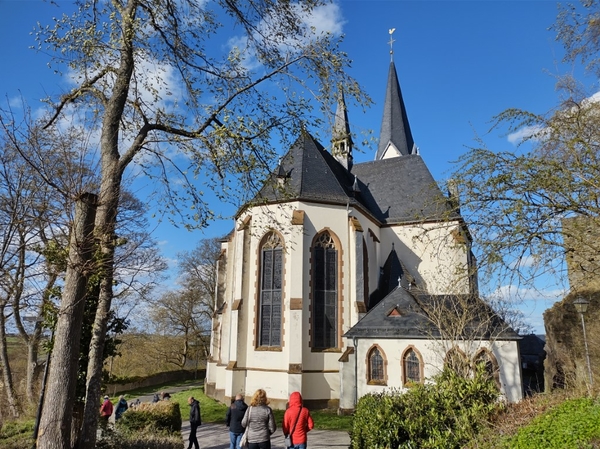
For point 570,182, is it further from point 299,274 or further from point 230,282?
point 230,282

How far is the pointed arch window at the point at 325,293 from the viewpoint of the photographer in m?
16.6

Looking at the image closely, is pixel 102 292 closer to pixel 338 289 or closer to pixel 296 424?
pixel 296 424

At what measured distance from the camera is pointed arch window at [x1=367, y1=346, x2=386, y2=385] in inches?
587

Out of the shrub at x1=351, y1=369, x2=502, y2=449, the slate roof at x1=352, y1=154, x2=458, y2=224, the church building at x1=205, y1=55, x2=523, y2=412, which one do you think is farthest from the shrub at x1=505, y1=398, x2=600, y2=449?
the slate roof at x1=352, y1=154, x2=458, y2=224

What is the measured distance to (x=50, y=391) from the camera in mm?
5270

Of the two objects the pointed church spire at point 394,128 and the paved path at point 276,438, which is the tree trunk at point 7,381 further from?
the pointed church spire at point 394,128

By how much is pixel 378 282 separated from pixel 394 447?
14180 mm

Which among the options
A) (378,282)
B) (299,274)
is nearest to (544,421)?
(299,274)

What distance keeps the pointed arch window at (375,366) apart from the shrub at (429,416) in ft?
26.6

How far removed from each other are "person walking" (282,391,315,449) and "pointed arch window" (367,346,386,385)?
898 centimetres

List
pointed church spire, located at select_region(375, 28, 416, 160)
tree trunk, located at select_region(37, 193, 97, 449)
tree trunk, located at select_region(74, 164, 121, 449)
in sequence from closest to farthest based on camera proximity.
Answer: tree trunk, located at select_region(37, 193, 97, 449)
tree trunk, located at select_region(74, 164, 121, 449)
pointed church spire, located at select_region(375, 28, 416, 160)

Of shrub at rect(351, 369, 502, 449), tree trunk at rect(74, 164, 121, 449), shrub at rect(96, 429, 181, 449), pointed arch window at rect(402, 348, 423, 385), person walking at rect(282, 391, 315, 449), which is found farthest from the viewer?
pointed arch window at rect(402, 348, 423, 385)

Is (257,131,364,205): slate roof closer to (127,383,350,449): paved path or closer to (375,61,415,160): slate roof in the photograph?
(127,383,350,449): paved path

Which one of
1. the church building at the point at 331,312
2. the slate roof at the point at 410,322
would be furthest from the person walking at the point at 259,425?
the slate roof at the point at 410,322
